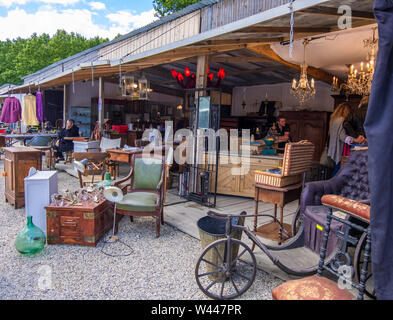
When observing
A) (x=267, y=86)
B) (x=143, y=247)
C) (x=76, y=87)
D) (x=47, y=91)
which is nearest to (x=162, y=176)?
(x=143, y=247)

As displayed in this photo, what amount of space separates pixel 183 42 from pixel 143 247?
2.94 m

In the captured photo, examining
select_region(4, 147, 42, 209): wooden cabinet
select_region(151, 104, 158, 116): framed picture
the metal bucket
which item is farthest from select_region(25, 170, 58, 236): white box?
select_region(151, 104, 158, 116): framed picture

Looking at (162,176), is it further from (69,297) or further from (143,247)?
(69,297)

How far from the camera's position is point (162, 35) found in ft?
26.9

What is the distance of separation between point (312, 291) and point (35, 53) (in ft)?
110

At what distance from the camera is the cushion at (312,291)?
6.09 ft

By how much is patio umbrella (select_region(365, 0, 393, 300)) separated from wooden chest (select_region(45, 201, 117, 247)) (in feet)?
9.99

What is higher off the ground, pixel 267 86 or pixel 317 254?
pixel 267 86

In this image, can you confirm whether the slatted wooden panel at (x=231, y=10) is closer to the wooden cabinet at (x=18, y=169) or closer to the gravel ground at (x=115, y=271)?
the gravel ground at (x=115, y=271)

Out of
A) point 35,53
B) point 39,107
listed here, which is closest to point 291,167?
point 39,107

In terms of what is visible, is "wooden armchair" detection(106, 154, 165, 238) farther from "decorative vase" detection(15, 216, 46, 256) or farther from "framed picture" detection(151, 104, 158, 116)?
"framed picture" detection(151, 104, 158, 116)

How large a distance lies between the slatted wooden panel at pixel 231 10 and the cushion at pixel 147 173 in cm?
357
